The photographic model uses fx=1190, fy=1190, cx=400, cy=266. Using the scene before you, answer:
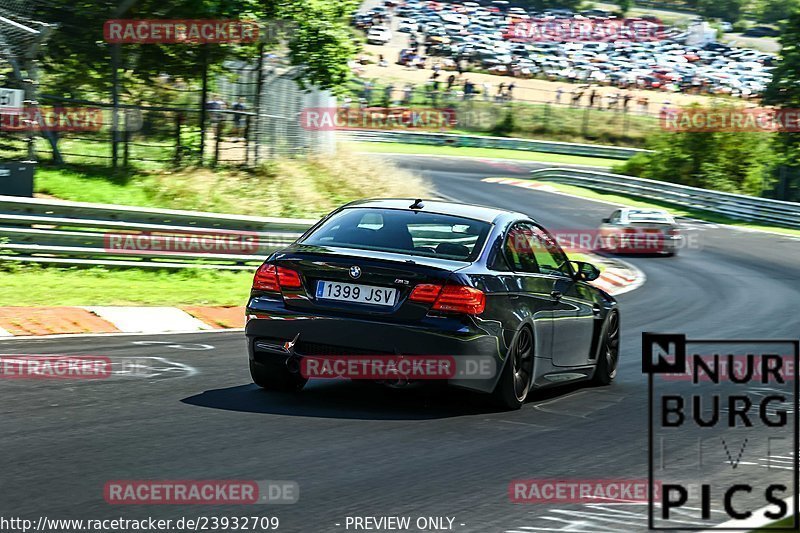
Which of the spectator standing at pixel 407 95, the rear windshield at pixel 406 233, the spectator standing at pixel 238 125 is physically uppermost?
Answer: the spectator standing at pixel 407 95

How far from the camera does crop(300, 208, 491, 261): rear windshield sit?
26.2 feet

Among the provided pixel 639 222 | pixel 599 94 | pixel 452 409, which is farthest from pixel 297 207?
pixel 599 94

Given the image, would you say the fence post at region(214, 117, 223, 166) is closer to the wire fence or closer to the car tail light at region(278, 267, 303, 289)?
the wire fence

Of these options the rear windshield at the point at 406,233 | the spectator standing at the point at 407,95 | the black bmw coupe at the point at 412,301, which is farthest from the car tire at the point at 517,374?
the spectator standing at the point at 407,95

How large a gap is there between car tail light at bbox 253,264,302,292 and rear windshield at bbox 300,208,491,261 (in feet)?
1.20

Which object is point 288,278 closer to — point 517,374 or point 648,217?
point 517,374

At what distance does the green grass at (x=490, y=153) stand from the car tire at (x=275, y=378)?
1773 inches

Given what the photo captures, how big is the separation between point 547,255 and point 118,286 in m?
6.75

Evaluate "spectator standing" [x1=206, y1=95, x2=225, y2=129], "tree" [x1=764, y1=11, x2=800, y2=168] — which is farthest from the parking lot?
"spectator standing" [x1=206, y1=95, x2=225, y2=129]

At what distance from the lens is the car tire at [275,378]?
8281 millimetres

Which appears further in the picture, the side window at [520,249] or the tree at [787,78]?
the tree at [787,78]

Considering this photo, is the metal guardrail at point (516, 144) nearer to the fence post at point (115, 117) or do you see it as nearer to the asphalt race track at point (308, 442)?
the fence post at point (115, 117)

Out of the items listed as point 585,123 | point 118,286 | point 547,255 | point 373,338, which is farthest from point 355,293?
point 585,123

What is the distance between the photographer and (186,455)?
20.4 ft
